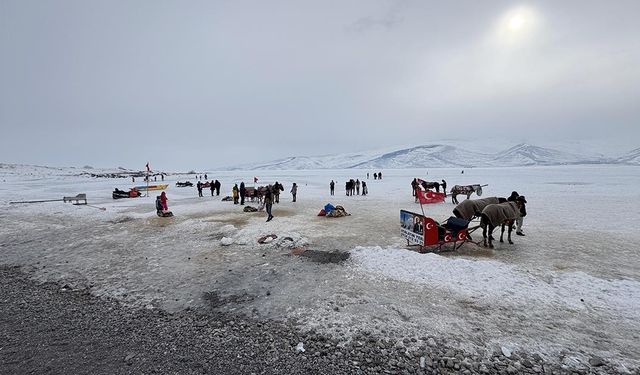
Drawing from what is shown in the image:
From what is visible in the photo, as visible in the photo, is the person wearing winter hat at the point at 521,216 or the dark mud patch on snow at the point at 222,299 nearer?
the dark mud patch on snow at the point at 222,299

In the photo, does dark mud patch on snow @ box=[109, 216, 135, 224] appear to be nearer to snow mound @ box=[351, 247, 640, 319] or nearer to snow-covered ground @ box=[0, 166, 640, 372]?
snow-covered ground @ box=[0, 166, 640, 372]

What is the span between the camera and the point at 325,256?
9.79 meters

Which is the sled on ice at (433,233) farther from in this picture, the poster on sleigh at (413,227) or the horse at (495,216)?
the horse at (495,216)

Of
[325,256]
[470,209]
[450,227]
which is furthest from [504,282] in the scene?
[325,256]

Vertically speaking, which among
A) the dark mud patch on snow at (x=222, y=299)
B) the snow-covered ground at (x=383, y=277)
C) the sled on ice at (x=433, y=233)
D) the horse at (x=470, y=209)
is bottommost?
the dark mud patch on snow at (x=222, y=299)

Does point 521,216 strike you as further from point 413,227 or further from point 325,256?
point 325,256

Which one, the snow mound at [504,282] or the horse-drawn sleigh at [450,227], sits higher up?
the horse-drawn sleigh at [450,227]

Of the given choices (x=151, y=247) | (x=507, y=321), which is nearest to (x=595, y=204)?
(x=507, y=321)

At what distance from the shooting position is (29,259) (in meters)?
10.4

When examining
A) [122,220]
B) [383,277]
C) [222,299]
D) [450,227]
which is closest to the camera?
[222,299]

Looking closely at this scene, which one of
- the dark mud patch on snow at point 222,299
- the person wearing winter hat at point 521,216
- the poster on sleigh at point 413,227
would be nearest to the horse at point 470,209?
the person wearing winter hat at point 521,216

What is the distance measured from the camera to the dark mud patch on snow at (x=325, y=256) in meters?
9.33

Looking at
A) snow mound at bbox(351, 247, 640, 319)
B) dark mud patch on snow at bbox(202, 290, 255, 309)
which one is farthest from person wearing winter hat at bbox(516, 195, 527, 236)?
dark mud patch on snow at bbox(202, 290, 255, 309)

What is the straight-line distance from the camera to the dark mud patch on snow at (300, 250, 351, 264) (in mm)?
9334
